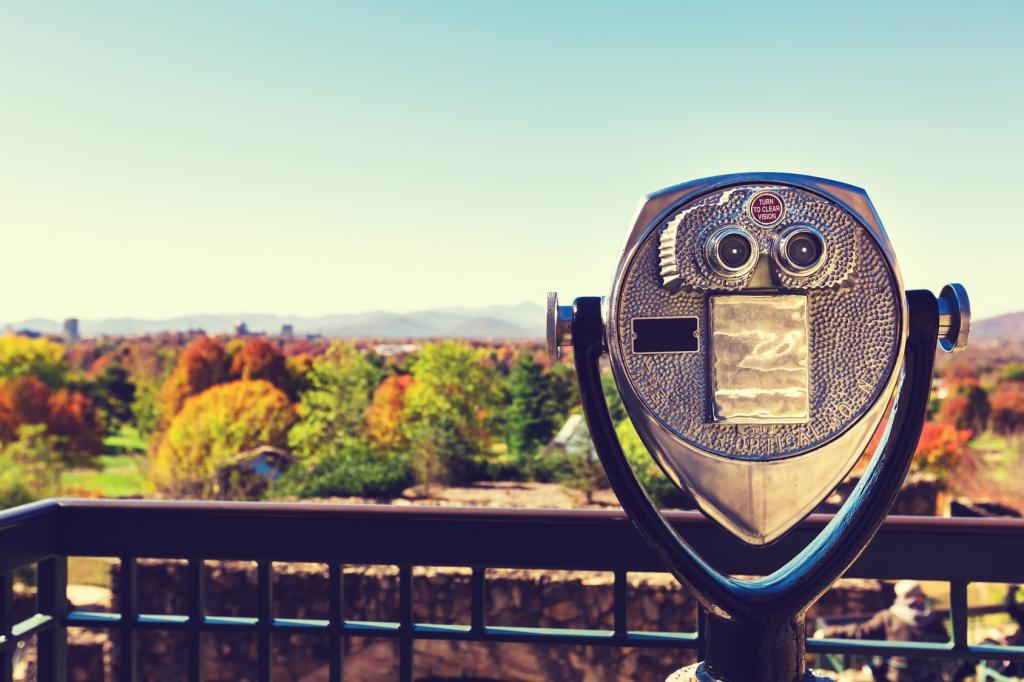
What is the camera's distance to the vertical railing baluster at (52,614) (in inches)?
53.0

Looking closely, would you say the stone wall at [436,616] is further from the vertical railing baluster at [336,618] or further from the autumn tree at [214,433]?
the vertical railing baluster at [336,618]

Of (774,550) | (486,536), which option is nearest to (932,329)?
(774,550)

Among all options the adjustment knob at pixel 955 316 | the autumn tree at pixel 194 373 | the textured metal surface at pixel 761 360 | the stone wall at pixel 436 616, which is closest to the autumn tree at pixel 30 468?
the autumn tree at pixel 194 373

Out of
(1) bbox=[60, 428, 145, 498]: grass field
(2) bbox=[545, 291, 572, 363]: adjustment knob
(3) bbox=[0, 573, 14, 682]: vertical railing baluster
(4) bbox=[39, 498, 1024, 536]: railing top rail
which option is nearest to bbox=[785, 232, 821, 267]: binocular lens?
(2) bbox=[545, 291, 572, 363]: adjustment knob

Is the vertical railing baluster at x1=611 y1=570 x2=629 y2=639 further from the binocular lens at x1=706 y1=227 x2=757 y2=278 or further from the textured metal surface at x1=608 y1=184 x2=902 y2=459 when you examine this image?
the binocular lens at x1=706 y1=227 x2=757 y2=278

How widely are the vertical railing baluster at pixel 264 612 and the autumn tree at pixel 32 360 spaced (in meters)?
30.4

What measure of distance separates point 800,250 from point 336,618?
0.82 metres

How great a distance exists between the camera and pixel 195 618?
1.32 meters

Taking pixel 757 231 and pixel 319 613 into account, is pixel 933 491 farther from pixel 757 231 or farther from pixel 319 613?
pixel 757 231

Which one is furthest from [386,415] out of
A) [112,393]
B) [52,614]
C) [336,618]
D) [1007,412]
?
[336,618]

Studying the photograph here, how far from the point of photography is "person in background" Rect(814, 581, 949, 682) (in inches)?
231

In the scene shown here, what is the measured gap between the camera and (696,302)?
898 millimetres

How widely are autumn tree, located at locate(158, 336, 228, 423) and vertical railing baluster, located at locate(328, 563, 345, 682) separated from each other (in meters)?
26.7

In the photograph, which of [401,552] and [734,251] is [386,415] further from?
[734,251]
